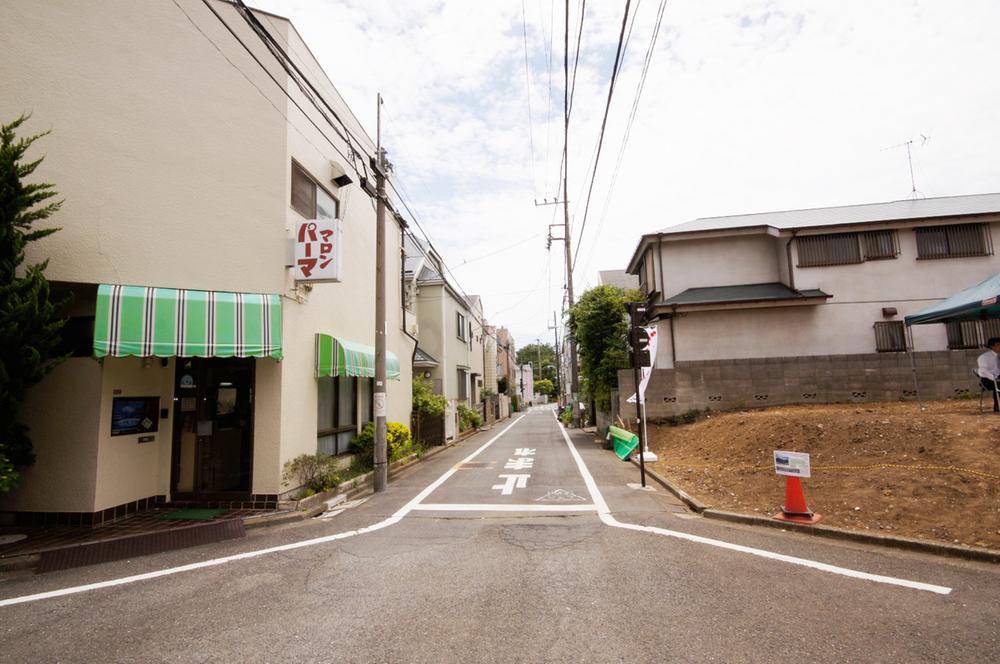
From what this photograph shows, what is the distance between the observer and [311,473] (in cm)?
886

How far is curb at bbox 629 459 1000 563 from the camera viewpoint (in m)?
5.09

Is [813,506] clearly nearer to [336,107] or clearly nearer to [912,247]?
[336,107]

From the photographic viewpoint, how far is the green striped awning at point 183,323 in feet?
22.2

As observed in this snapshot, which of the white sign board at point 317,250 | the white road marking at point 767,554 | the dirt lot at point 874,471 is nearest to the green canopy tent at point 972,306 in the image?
the dirt lot at point 874,471

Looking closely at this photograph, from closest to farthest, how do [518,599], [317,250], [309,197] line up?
[518,599] → [317,250] → [309,197]

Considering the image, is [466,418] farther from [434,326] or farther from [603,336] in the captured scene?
[603,336]

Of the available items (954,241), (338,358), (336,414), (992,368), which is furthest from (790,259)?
(336,414)

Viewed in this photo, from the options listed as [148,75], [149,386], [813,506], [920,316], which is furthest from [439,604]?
[920,316]

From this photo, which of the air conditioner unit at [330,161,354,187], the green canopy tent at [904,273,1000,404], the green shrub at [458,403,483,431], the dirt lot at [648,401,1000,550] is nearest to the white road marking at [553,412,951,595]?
the dirt lot at [648,401,1000,550]

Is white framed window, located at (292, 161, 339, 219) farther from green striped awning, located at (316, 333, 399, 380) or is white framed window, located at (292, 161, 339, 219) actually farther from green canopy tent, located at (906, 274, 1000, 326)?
green canopy tent, located at (906, 274, 1000, 326)

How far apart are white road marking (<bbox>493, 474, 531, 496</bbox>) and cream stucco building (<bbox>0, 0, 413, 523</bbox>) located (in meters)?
3.75

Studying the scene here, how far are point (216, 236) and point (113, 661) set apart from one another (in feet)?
21.0

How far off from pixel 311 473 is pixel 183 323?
3.39 meters

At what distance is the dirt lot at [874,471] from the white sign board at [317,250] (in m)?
7.46
